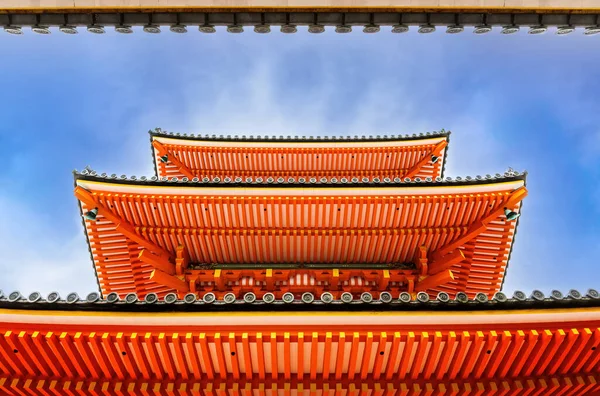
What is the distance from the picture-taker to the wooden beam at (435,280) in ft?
36.6

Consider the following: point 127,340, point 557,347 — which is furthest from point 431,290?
point 127,340

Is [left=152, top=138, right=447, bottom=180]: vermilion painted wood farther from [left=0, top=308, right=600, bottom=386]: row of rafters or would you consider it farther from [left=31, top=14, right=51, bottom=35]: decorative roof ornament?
[left=0, top=308, right=600, bottom=386]: row of rafters

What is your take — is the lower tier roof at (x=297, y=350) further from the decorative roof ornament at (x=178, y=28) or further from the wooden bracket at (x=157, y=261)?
the decorative roof ornament at (x=178, y=28)

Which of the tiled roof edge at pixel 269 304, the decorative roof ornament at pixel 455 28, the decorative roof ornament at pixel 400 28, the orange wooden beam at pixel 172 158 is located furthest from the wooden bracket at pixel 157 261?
the decorative roof ornament at pixel 455 28

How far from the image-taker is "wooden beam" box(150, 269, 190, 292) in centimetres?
1115

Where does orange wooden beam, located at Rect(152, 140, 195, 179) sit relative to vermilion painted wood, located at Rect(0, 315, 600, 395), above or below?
above

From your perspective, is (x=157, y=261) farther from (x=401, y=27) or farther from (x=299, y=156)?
(x=401, y=27)

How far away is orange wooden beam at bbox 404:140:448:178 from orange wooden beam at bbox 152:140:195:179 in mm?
9452

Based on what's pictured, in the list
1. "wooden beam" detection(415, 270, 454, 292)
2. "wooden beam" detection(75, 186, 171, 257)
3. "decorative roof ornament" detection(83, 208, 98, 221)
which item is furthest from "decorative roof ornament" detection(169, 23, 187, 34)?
"wooden beam" detection(415, 270, 454, 292)

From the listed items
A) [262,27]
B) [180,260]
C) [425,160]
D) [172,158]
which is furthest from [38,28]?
[425,160]

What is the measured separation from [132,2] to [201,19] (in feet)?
5.14

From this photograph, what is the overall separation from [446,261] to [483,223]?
1616mm

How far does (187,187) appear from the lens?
1140cm

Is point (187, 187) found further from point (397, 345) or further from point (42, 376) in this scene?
point (397, 345)
